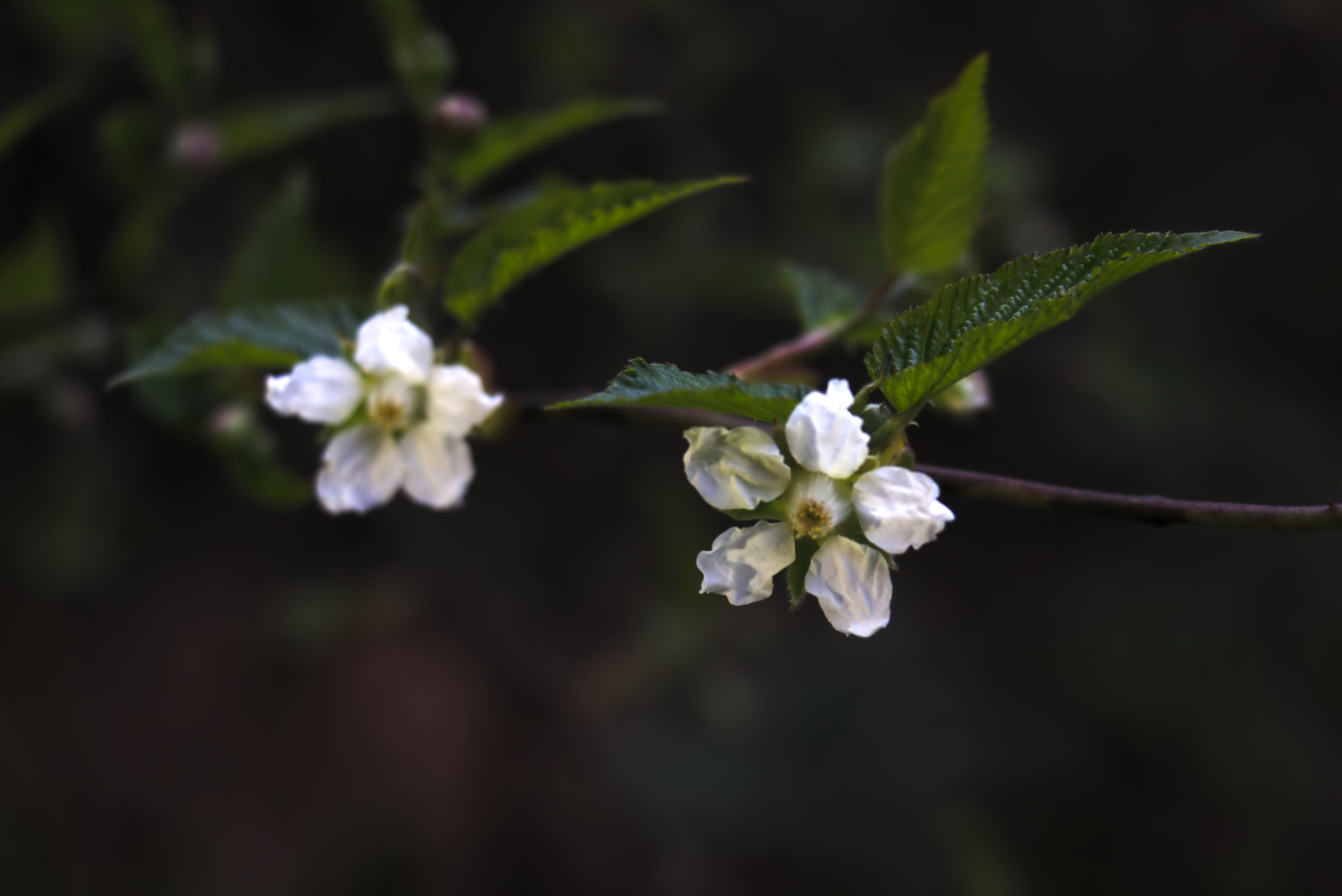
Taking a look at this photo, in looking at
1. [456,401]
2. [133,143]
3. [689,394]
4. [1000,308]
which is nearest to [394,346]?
[456,401]

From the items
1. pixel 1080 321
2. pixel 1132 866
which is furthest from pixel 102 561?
pixel 1132 866

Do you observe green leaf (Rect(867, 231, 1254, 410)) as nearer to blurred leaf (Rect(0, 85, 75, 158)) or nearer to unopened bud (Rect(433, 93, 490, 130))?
unopened bud (Rect(433, 93, 490, 130))

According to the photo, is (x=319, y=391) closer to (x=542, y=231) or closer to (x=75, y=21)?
(x=542, y=231)

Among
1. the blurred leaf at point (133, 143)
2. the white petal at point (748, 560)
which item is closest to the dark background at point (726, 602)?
the blurred leaf at point (133, 143)

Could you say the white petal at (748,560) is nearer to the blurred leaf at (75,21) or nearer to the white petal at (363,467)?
the white petal at (363,467)

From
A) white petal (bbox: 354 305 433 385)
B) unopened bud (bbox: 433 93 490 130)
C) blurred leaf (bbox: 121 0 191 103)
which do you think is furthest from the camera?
blurred leaf (bbox: 121 0 191 103)

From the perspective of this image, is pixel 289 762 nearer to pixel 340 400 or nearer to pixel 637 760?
pixel 637 760

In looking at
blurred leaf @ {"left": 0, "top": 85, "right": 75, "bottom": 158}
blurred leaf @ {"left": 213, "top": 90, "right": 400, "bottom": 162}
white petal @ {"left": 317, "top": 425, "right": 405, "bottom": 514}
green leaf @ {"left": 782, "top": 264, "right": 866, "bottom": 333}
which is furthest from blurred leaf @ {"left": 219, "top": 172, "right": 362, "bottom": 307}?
green leaf @ {"left": 782, "top": 264, "right": 866, "bottom": 333}
